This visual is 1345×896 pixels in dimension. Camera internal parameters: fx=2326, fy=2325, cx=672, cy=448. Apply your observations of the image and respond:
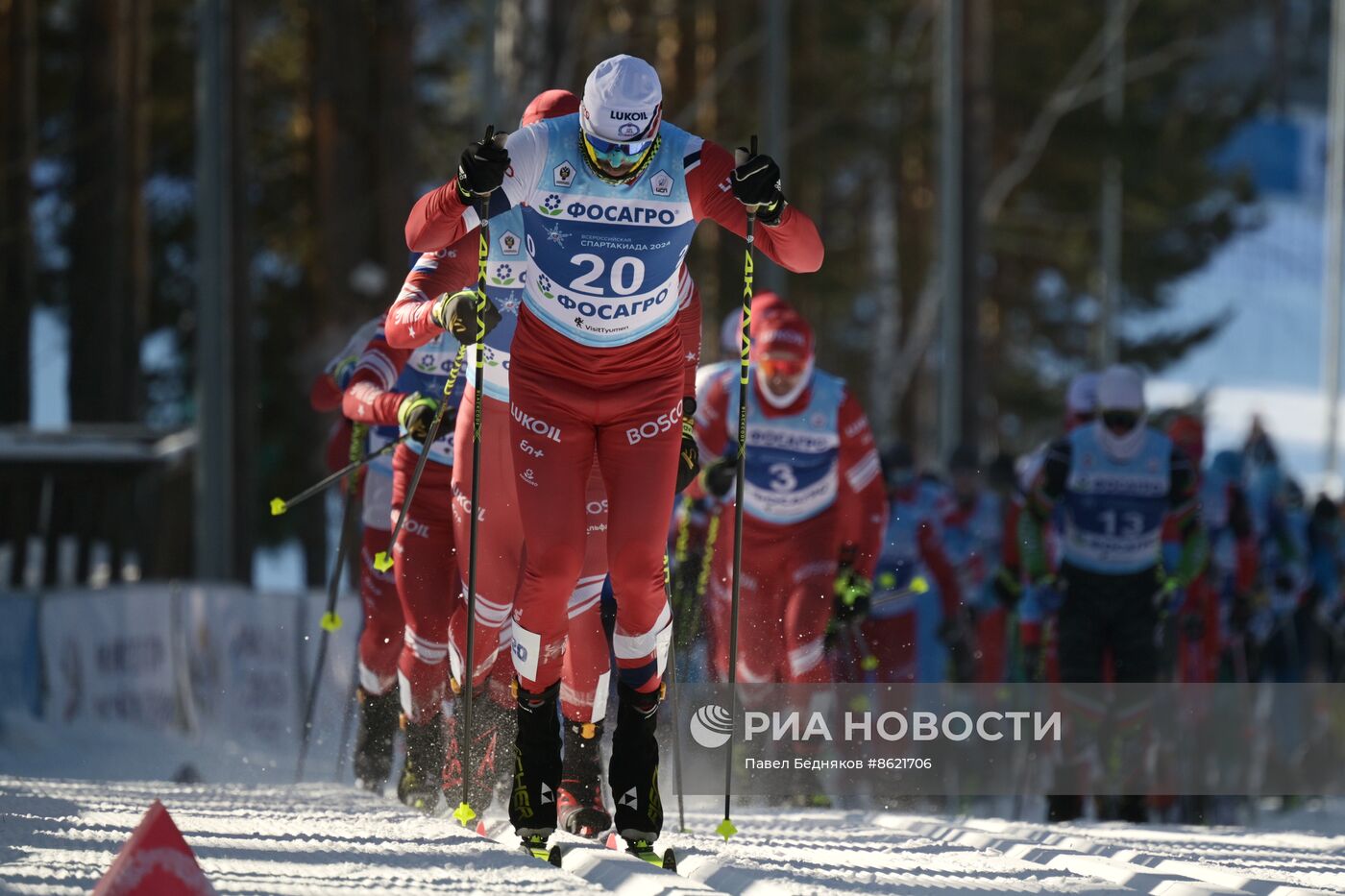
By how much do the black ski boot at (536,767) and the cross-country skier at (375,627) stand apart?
2.70 m

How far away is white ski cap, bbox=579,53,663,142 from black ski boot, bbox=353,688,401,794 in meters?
3.75

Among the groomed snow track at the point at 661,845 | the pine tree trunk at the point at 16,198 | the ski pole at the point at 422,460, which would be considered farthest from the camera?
the pine tree trunk at the point at 16,198

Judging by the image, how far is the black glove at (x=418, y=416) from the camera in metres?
8.98

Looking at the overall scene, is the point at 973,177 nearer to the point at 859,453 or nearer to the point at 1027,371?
the point at 859,453

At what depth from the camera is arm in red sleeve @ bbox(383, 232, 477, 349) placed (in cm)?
772

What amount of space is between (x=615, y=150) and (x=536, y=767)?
6.41 feet

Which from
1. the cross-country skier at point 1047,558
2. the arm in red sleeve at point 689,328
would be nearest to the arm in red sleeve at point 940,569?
the cross-country skier at point 1047,558

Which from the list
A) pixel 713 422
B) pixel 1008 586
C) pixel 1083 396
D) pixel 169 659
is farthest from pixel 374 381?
pixel 169 659

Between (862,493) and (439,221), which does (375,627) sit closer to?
(862,493)

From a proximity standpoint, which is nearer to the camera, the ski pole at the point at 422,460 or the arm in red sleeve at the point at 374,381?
the ski pole at the point at 422,460

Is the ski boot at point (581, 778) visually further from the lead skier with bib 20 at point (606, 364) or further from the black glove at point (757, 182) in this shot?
the black glove at point (757, 182)

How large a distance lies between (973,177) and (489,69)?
4.36 meters

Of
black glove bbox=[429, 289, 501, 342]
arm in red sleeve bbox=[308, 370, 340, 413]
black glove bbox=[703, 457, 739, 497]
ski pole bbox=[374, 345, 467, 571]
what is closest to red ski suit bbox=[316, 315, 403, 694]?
arm in red sleeve bbox=[308, 370, 340, 413]

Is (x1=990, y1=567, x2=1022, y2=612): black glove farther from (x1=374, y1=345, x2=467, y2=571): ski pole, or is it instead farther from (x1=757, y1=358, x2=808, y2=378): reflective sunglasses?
(x1=374, y1=345, x2=467, y2=571): ski pole
